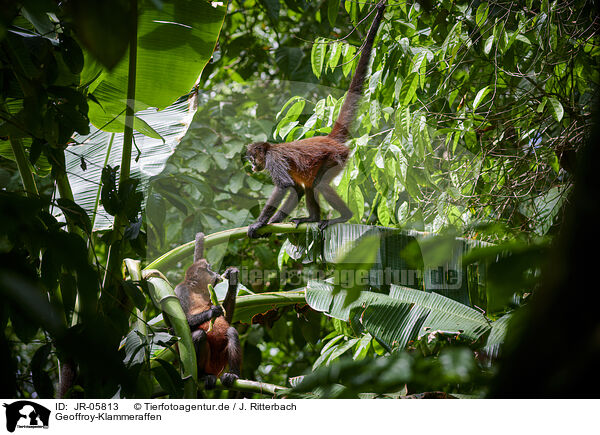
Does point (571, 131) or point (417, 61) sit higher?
point (417, 61)

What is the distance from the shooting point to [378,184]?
1921 millimetres

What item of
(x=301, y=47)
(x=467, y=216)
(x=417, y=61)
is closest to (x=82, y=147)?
(x=301, y=47)

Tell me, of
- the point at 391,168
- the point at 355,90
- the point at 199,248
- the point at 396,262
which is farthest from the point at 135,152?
the point at 396,262

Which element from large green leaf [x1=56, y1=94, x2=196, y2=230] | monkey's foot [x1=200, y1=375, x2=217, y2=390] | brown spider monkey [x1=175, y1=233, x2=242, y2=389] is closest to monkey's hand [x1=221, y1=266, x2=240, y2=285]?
brown spider monkey [x1=175, y1=233, x2=242, y2=389]

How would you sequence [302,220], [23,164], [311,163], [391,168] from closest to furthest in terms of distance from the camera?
[23,164], [391,168], [302,220], [311,163]

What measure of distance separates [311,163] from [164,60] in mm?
740

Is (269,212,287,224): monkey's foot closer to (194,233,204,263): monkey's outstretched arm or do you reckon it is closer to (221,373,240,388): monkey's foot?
(194,233,204,263): monkey's outstretched arm

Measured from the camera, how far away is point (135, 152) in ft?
6.79

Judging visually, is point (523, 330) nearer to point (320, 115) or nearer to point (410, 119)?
point (410, 119)

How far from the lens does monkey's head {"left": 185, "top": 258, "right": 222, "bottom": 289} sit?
1919 millimetres

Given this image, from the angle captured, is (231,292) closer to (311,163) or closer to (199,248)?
(199,248)

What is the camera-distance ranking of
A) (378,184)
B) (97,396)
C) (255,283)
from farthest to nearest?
(255,283) < (378,184) < (97,396)

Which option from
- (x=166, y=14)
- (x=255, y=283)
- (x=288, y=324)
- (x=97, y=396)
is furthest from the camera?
(x=288, y=324)

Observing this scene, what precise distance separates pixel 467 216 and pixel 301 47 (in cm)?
148
